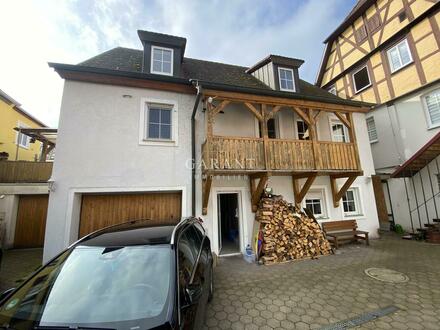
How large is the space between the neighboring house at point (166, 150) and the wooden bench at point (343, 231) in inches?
16.2

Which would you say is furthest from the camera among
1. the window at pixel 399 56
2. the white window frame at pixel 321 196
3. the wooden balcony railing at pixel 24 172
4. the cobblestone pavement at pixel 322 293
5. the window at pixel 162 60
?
the window at pixel 399 56

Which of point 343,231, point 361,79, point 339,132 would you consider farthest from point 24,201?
point 361,79

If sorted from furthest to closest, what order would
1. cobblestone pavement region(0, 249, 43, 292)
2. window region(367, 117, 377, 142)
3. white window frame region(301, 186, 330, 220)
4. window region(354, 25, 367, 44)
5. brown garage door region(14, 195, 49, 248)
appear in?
window region(354, 25, 367, 44) < window region(367, 117, 377, 142) < brown garage door region(14, 195, 49, 248) < white window frame region(301, 186, 330, 220) < cobblestone pavement region(0, 249, 43, 292)

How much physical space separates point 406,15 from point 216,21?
1083 centimetres

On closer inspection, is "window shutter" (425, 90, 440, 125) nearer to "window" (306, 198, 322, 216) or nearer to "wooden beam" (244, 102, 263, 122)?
"window" (306, 198, 322, 216)

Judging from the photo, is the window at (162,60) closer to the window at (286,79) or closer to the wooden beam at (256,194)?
the window at (286,79)

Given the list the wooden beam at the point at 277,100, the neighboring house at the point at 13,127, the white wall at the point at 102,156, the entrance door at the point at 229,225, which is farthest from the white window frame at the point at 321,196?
the neighboring house at the point at 13,127

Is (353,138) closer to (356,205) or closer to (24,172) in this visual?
(356,205)

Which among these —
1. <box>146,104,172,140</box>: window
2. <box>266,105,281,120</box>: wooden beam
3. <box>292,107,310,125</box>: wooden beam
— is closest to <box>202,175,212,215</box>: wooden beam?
<box>146,104,172,140</box>: window

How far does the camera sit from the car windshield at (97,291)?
1756 millimetres

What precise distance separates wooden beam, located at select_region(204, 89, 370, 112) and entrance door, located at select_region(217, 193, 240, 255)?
11.7 ft

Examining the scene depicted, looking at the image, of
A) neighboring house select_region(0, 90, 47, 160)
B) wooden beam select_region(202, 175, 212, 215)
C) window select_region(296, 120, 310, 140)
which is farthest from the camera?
neighboring house select_region(0, 90, 47, 160)

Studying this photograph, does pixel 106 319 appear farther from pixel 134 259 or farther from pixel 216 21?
pixel 216 21

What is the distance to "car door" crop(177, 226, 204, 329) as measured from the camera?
2.00 metres
